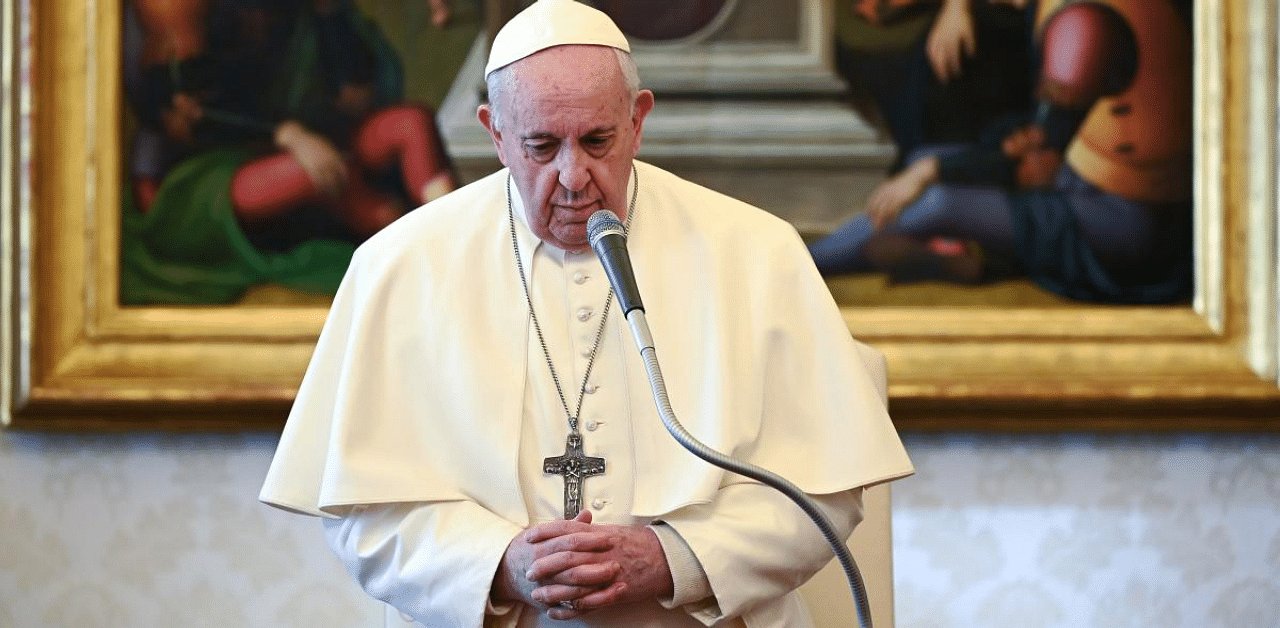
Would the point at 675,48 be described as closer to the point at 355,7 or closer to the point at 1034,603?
the point at 355,7

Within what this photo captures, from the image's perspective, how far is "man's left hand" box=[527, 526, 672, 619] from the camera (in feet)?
6.95

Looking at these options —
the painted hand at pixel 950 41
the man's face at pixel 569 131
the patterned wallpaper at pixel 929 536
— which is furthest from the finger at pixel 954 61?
the man's face at pixel 569 131

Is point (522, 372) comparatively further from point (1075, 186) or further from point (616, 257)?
point (1075, 186)

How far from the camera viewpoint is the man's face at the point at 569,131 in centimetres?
226

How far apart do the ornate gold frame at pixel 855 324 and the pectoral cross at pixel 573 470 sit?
4.20 feet

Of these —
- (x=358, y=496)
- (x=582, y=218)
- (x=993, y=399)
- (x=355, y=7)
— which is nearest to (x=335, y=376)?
(x=358, y=496)

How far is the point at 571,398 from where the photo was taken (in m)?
2.45

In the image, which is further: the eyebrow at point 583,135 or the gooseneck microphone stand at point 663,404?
the eyebrow at point 583,135

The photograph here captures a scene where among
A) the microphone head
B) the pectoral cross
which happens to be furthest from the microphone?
the pectoral cross

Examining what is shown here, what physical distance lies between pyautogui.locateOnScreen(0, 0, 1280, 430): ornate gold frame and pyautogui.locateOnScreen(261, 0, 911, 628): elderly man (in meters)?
1.04

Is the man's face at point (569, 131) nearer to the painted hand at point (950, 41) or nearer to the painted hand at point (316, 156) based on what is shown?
the painted hand at point (316, 156)

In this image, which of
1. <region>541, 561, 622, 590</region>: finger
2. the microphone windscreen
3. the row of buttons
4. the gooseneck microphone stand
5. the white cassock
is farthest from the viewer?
the row of buttons

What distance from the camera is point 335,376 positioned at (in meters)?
2.50

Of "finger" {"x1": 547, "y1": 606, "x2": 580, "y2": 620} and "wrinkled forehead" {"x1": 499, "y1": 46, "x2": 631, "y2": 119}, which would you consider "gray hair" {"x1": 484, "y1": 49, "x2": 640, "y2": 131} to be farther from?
"finger" {"x1": 547, "y1": 606, "x2": 580, "y2": 620}
